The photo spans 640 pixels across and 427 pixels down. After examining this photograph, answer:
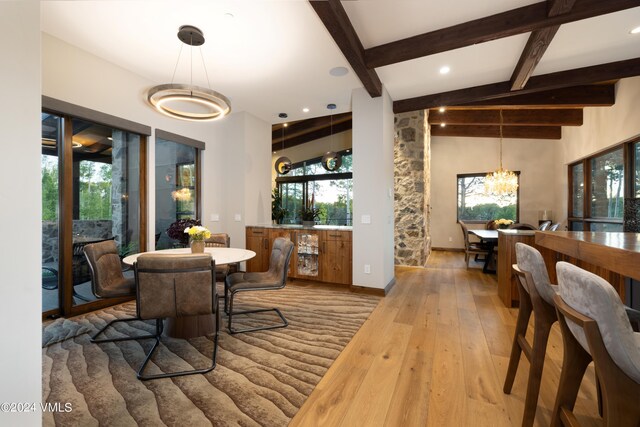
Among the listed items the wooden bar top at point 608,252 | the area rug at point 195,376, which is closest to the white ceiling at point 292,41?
the wooden bar top at point 608,252

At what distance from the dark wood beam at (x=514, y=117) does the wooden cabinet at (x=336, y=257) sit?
4177 mm

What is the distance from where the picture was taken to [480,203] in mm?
7969

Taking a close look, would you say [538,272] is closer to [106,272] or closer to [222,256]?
[222,256]

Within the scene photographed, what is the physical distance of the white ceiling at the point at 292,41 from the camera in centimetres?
239

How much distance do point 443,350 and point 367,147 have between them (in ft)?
8.69

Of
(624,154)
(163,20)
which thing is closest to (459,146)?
(624,154)

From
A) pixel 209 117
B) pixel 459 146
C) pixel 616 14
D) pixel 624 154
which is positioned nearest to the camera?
pixel 616 14

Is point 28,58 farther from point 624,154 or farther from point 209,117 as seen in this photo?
point 624,154

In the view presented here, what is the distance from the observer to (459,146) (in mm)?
8062

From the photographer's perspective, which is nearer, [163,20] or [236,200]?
[163,20]

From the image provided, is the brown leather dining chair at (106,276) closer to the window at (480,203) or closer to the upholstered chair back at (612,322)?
the upholstered chair back at (612,322)

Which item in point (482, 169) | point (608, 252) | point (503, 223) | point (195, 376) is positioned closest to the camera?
point (608, 252)

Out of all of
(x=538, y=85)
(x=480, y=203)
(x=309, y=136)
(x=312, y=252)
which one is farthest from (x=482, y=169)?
(x=312, y=252)

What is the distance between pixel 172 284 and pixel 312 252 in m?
2.67
